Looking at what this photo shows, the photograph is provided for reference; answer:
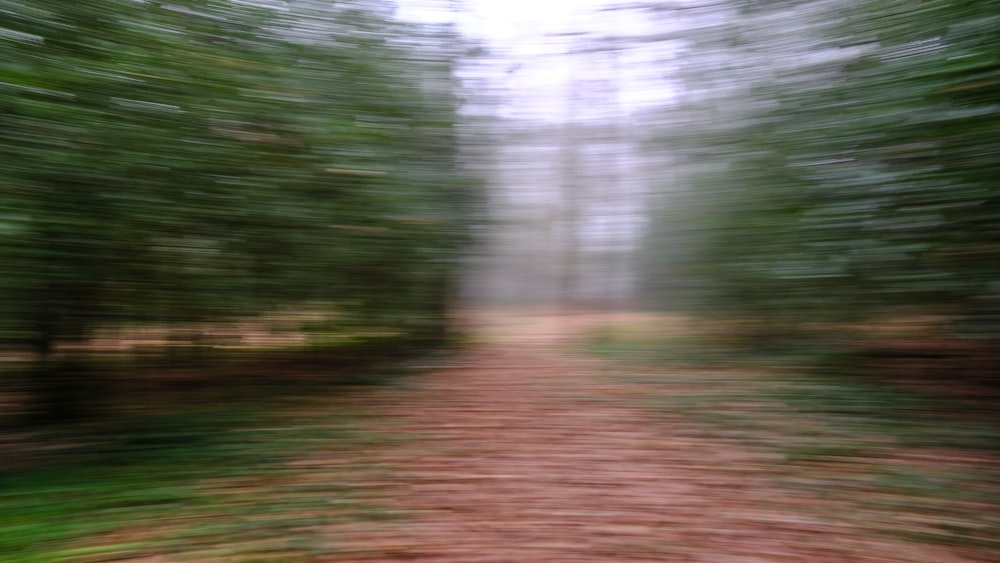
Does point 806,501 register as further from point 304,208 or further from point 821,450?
point 304,208

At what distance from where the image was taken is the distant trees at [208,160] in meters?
3.52

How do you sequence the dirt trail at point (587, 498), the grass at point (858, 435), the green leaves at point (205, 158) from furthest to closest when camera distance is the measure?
the green leaves at point (205, 158), the grass at point (858, 435), the dirt trail at point (587, 498)

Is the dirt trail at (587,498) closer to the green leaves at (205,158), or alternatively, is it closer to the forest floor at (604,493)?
the forest floor at (604,493)

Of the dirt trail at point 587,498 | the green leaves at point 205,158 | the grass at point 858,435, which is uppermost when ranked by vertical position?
the green leaves at point 205,158

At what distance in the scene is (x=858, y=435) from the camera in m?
4.59

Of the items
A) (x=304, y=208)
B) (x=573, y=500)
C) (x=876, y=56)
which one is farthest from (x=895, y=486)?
(x=304, y=208)

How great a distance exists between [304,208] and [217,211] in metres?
0.74

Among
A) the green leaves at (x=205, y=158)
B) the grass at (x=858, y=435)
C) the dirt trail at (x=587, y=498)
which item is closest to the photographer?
the dirt trail at (x=587, y=498)

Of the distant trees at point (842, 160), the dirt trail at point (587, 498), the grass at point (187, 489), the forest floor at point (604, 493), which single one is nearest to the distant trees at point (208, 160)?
the grass at point (187, 489)

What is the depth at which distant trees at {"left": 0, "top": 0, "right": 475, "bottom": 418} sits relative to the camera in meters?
3.52

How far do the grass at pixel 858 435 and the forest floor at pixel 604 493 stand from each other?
0.02 meters

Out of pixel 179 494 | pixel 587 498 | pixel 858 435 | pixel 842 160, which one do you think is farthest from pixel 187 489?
pixel 842 160

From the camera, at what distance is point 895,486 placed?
364 cm

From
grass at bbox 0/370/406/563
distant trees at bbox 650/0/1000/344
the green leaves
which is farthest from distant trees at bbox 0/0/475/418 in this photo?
distant trees at bbox 650/0/1000/344
